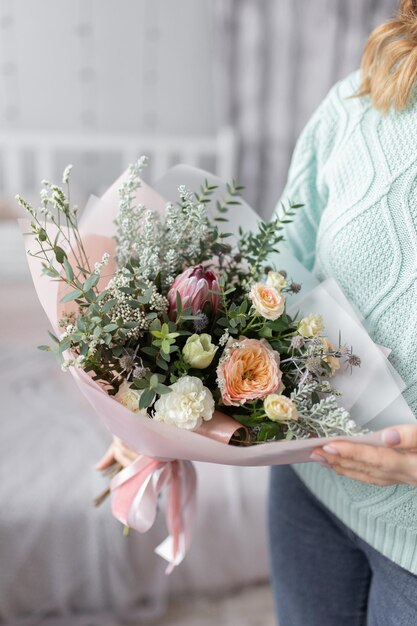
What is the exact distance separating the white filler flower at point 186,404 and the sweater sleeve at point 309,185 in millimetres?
354

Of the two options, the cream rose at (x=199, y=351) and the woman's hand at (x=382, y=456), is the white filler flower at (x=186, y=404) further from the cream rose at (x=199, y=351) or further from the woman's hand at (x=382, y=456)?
the woman's hand at (x=382, y=456)

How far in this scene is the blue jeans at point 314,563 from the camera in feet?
3.29

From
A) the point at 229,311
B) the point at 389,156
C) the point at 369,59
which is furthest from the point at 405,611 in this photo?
the point at 369,59

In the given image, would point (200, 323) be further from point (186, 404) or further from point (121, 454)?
point (121, 454)

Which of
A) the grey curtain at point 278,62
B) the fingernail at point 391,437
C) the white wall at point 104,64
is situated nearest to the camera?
the fingernail at point 391,437

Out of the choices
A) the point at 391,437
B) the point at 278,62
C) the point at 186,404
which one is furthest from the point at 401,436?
the point at 278,62

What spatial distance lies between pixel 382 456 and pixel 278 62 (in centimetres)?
226

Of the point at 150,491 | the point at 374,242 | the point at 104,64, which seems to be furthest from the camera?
the point at 104,64

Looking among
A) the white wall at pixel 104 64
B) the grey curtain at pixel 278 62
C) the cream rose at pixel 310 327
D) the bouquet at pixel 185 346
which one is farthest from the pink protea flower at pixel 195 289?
the white wall at pixel 104 64

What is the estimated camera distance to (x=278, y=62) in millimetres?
2652

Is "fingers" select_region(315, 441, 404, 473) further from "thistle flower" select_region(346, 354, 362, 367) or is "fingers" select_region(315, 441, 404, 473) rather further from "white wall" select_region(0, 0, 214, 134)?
"white wall" select_region(0, 0, 214, 134)

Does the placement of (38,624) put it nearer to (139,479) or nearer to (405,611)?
(139,479)

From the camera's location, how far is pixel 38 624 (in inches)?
62.4

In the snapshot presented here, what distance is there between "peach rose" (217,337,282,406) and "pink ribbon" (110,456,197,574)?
0.89 ft
